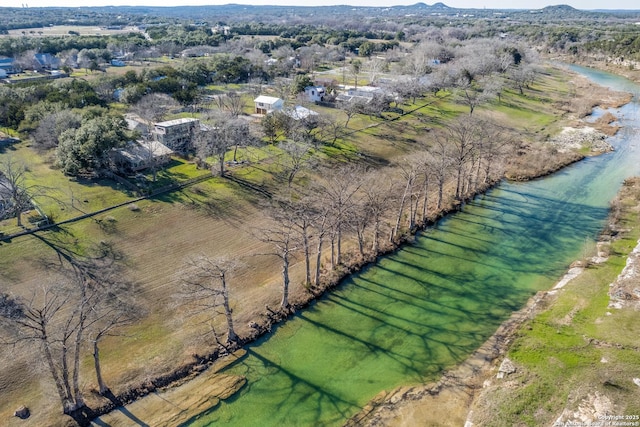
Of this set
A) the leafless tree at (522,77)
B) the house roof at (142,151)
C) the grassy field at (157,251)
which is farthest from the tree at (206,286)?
the leafless tree at (522,77)

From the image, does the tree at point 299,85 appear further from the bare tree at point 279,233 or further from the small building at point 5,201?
the small building at point 5,201

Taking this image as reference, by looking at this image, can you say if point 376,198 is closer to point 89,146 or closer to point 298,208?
point 298,208

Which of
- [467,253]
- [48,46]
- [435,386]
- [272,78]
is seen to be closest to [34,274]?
[435,386]

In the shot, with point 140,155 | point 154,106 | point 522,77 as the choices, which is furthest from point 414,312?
point 522,77

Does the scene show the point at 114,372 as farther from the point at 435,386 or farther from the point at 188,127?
the point at 188,127

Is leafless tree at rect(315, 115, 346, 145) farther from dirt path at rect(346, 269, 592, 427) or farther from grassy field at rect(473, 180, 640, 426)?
dirt path at rect(346, 269, 592, 427)

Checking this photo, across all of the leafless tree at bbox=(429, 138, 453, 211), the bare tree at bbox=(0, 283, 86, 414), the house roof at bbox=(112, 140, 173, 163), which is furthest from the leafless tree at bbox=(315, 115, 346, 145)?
the bare tree at bbox=(0, 283, 86, 414)
